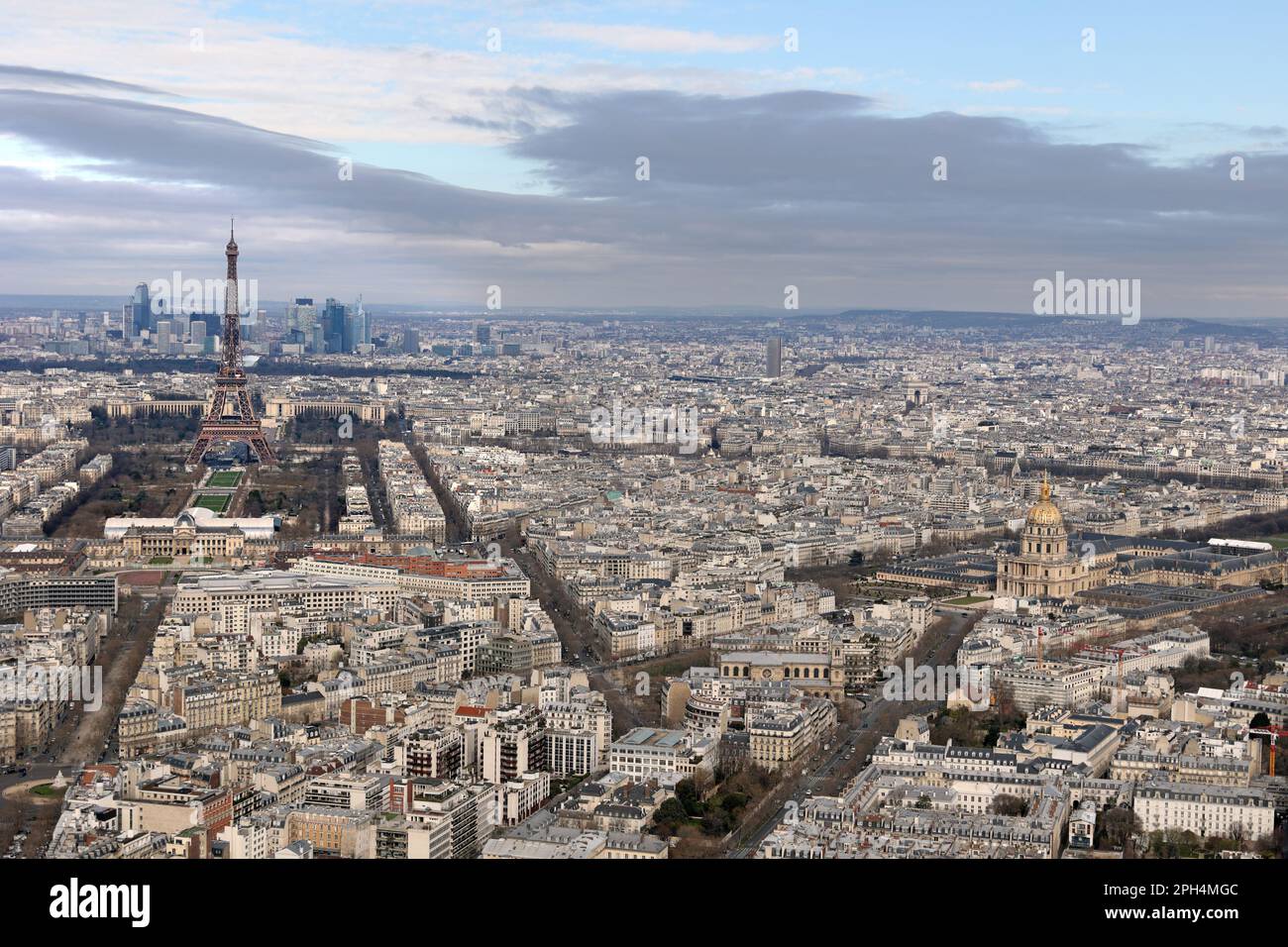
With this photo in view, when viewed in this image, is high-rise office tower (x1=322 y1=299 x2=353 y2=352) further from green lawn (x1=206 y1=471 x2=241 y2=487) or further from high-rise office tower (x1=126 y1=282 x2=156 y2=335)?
green lawn (x1=206 y1=471 x2=241 y2=487)

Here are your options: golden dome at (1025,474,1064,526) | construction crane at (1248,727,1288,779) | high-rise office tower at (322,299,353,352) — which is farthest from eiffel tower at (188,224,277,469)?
high-rise office tower at (322,299,353,352)

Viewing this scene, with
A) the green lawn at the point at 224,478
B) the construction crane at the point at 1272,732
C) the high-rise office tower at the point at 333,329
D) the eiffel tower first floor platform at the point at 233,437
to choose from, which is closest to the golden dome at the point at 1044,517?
the construction crane at the point at 1272,732

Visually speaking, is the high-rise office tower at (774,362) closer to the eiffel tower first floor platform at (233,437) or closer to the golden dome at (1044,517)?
the eiffel tower first floor platform at (233,437)
